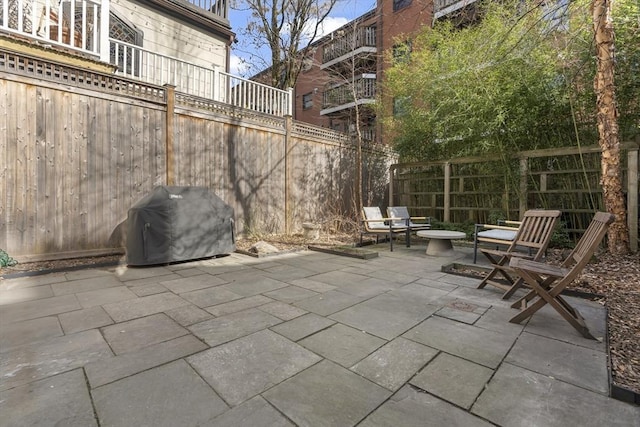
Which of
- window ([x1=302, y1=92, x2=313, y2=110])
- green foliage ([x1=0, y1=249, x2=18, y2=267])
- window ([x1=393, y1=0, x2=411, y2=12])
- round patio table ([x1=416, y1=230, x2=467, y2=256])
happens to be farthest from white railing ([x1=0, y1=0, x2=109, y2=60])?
window ([x1=302, y1=92, x2=313, y2=110])

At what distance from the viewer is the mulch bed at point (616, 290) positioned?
1.69 meters

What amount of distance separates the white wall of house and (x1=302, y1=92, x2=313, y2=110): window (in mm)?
10972

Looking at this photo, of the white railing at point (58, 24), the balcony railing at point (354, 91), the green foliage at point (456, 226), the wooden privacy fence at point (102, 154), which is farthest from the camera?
the balcony railing at point (354, 91)

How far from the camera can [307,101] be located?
1911cm

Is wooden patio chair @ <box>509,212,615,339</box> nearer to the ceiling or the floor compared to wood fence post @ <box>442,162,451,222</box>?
nearer to the floor

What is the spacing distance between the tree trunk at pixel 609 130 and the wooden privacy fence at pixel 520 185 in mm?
573

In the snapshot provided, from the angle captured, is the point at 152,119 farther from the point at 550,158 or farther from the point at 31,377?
the point at 550,158

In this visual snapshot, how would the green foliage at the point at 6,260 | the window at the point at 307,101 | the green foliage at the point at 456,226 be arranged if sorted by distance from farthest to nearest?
the window at the point at 307,101
the green foliage at the point at 456,226
the green foliage at the point at 6,260

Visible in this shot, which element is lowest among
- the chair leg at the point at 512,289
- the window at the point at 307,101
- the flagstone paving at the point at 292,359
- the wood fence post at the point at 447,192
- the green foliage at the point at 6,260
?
the flagstone paving at the point at 292,359

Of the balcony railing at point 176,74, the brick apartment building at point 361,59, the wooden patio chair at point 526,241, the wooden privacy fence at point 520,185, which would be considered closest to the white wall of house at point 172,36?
the balcony railing at point 176,74

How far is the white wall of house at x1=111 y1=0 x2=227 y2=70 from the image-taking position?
664 centimetres

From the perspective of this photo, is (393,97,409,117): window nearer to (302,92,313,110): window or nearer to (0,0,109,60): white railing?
(0,0,109,60): white railing

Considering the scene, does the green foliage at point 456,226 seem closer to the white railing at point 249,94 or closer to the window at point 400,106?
the window at point 400,106

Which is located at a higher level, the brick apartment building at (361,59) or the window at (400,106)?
the brick apartment building at (361,59)
